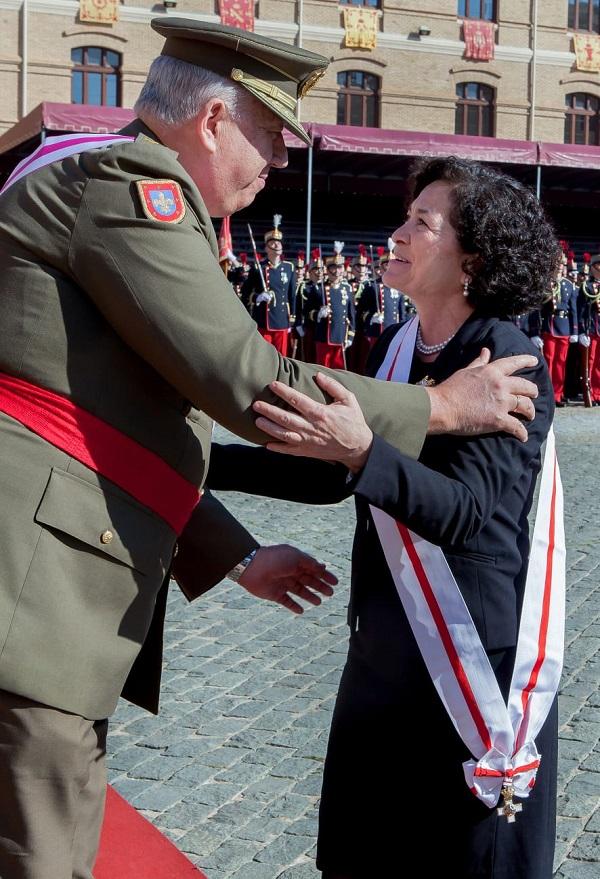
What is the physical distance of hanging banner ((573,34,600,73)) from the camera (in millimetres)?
31547

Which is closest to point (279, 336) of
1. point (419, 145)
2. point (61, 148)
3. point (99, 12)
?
point (419, 145)

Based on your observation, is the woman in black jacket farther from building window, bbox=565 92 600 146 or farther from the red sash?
building window, bbox=565 92 600 146

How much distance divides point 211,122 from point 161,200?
0.87 ft

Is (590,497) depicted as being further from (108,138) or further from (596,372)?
(596,372)

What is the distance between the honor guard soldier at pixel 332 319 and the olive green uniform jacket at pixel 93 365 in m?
15.5

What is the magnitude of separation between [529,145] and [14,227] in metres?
21.8

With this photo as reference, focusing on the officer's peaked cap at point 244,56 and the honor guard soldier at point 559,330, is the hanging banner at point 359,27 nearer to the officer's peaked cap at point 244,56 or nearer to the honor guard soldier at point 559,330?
the honor guard soldier at point 559,330

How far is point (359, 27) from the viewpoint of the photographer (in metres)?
29.3

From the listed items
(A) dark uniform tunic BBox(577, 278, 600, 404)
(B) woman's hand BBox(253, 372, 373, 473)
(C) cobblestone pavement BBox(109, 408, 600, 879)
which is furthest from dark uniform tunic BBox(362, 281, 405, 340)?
(B) woman's hand BBox(253, 372, 373, 473)

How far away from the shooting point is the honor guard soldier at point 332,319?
17422 millimetres

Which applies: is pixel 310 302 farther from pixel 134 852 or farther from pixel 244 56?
pixel 244 56

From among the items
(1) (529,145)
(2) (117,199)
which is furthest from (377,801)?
(1) (529,145)

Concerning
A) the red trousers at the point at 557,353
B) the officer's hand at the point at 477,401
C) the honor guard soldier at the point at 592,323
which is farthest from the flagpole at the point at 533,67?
the officer's hand at the point at 477,401

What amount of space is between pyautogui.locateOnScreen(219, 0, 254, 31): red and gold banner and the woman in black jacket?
26507 millimetres
